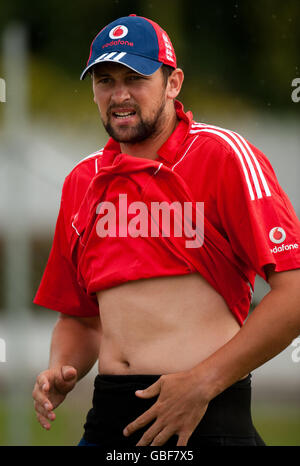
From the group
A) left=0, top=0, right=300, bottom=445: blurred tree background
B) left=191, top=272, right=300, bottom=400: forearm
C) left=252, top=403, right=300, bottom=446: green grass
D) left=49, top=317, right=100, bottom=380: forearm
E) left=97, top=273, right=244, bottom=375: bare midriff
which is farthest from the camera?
left=0, top=0, right=300, bottom=445: blurred tree background

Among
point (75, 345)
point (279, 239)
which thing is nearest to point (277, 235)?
point (279, 239)

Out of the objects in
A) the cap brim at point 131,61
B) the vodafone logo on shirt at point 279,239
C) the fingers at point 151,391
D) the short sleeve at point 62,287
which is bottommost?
the fingers at point 151,391

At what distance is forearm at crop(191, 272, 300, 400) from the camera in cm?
158

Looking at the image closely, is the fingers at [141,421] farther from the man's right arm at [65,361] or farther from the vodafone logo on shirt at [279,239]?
the vodafone logo on shirt at [279,239]

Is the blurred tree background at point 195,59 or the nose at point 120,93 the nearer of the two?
the nose at point 120,93

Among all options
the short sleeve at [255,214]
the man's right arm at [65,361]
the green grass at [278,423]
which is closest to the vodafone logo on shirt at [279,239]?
the short sleeve at [255,214]

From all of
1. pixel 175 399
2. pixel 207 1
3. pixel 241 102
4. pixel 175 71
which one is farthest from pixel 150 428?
pixel 207 1

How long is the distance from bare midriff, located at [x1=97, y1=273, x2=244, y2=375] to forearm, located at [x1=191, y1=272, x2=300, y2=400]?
0.09m

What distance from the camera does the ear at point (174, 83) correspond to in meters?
1.84

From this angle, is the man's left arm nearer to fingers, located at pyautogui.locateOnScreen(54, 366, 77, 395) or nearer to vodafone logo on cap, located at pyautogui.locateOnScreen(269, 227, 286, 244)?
vodafone logo on cap, located at pyautogui.locateOnScreen(269, 227, 286, 244)

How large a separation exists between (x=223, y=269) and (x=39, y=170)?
7.07 feet

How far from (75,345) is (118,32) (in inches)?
→ 28.5

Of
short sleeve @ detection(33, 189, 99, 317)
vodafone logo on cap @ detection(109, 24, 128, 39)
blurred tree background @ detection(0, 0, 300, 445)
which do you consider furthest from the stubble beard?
blurred tree background @ detection(0, 0, 300, 445)

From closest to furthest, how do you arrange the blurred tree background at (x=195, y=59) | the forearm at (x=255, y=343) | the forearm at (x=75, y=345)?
the forearm at (x=255, y=343), the forearm at (x=75, y=345), the blurred tree background at (x=195, y=59)
